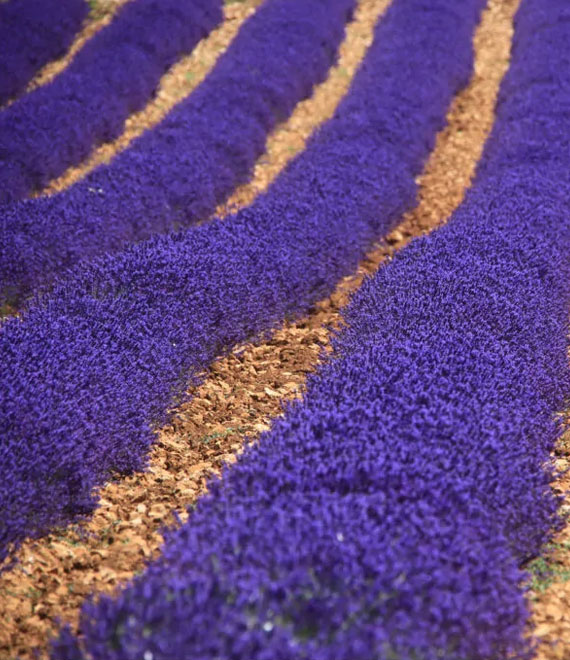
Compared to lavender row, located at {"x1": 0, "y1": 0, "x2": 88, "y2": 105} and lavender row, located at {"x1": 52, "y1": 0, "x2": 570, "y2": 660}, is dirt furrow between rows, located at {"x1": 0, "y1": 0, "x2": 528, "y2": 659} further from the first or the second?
lavender row, located at {"x1": 0, "y1": 0, "x2": 88, "y2": 105}

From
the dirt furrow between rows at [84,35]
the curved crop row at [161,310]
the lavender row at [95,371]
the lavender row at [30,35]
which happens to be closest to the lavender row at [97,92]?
the dirt furrow between rows at [84,35]

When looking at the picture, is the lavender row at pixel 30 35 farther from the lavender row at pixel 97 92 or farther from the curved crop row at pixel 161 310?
the curved crop row at pixel 161 310

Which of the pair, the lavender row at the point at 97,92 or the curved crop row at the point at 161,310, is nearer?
the curved crop row at the point at 161,310

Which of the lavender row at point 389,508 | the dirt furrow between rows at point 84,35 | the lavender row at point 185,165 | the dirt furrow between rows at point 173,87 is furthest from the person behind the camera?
the dirt furrow between rows at point 84,35

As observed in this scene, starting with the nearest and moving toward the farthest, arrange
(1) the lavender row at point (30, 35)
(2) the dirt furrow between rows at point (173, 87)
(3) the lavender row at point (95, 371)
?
(3) the lavender row at point (95, 371), (2) the dirt furrow between rows at point (173, 87), (1) the lavender row at point (30, 35)

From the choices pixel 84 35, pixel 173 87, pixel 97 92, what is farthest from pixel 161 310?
pixel 84 35

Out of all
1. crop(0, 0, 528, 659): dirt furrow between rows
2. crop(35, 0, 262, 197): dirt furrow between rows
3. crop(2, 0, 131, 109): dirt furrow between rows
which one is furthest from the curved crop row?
crop(2, 0, 131, 109): dirt furrow between rows

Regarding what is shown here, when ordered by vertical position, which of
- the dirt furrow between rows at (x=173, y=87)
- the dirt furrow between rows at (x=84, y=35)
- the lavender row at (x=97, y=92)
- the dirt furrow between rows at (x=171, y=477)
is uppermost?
the dirt furrow between rows at (x=84, y=35)
